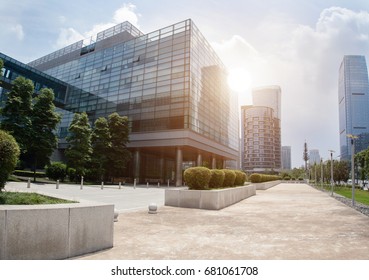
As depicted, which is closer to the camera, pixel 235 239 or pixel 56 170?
pixel 235 239

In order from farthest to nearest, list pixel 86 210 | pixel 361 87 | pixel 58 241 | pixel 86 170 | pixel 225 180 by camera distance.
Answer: pixel 361 87 < pixel 86 170 < pixel 225 180 < pixel 86 210 < pixel 58 241

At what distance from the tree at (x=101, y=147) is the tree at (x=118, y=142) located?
3.02 feet

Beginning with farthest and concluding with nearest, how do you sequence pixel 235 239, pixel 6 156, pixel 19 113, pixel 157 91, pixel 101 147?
pixel 157 91 < pixel 101 147 < pixel 19 113 < pixel 235 239 < pixel 6 156

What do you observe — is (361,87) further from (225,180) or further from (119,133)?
(225,180)

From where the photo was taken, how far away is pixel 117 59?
56375 millimetres

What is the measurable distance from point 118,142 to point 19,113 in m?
15.1

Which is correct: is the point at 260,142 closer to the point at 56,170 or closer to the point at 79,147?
the point at 79,147

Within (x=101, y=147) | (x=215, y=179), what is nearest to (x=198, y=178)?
(x=215, y=179)

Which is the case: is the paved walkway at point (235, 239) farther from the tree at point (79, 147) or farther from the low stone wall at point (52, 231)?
the tree at point (79, 147)

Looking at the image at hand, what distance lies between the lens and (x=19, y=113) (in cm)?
3161

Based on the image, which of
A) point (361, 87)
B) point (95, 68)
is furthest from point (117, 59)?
point (361, 87)

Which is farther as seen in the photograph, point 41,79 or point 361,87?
point 361,87

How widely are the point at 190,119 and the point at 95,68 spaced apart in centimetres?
2870

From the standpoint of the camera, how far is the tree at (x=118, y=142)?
42312 millimetres
